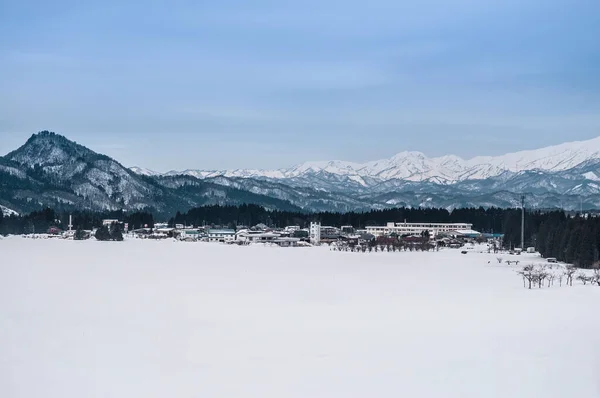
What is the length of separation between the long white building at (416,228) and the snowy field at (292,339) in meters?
64.9

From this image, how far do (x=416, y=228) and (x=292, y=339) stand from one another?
82.9 meters

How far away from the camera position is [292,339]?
53.6 feet

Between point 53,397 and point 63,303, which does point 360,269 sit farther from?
point 53,397

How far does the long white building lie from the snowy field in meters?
64.9

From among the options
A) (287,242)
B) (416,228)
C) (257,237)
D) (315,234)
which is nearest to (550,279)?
(287,242)

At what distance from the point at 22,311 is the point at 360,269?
73.7 ft

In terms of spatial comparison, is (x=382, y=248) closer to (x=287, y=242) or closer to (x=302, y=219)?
(x=287, y=242)

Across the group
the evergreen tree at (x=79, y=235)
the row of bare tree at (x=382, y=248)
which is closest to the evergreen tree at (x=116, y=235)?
the evergreen tree at (x=79, y=235)

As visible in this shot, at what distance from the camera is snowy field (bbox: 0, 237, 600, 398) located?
41.2 feet

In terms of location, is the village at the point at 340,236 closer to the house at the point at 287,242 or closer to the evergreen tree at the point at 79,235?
the house at the point at 287,242

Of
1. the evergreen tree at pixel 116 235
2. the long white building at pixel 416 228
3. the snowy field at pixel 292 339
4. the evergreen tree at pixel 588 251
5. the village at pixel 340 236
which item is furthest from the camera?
the long white building at pixel 416 228

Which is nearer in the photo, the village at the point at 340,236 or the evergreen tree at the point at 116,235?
the village at the point at 340,236

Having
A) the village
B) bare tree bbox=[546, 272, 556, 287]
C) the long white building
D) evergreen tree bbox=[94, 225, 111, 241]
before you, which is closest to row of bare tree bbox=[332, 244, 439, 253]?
the village

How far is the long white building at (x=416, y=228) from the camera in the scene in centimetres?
9371
